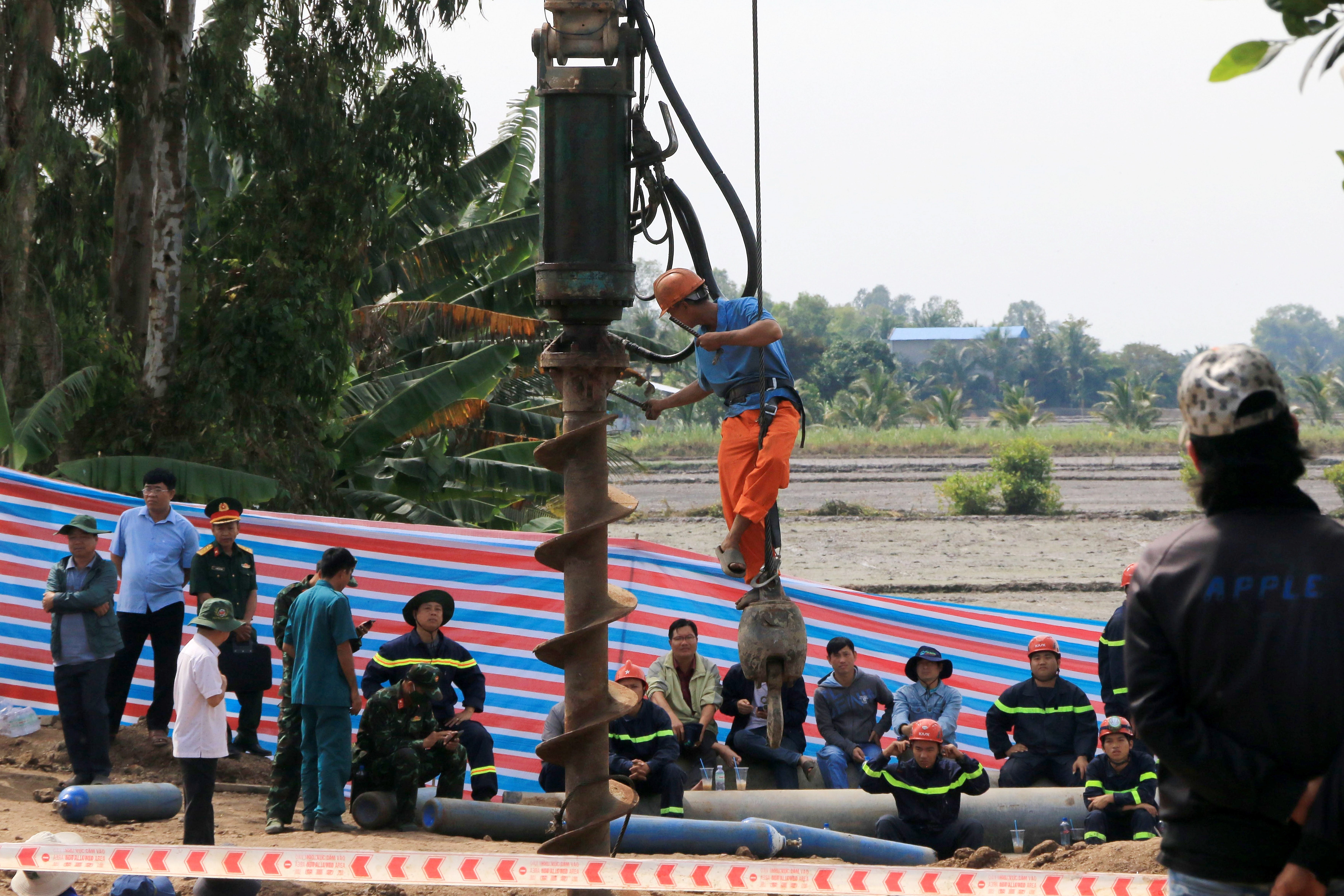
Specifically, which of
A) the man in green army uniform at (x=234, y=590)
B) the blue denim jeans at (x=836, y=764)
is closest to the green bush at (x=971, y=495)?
the blue denim jeans at (x=836, y=764)

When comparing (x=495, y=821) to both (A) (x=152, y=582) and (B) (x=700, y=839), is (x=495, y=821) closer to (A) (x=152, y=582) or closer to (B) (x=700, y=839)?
(B) (x=700, y=839)

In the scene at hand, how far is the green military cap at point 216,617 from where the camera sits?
6.77 m

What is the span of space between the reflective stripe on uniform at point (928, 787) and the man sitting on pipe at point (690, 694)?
1.19 metres

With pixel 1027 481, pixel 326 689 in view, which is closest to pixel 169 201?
pixel 326 689

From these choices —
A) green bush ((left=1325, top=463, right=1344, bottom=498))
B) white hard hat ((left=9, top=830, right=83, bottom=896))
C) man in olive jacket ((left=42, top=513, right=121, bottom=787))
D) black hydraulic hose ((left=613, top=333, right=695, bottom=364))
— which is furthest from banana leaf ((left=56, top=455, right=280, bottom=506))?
green bush ((left=1325, top=463, right=1344, bottom=498))

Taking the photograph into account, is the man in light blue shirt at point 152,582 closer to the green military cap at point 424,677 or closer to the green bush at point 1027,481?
the green military cap at point 424,677

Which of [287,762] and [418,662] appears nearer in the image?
[287,762]

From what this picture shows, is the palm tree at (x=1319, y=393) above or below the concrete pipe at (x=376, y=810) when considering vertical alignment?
above

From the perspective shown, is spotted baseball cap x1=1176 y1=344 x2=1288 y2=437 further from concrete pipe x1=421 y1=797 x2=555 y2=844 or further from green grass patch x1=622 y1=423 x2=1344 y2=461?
green grass patch x1=622 y1=423 x2=1344 y2=461

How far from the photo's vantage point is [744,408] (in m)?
4.89

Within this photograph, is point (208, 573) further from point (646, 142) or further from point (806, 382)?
point (806, 382)

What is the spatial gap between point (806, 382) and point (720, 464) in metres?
67.9

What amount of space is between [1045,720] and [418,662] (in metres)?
3.95

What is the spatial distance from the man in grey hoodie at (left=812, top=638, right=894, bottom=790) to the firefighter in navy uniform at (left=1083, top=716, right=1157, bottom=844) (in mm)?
1442
